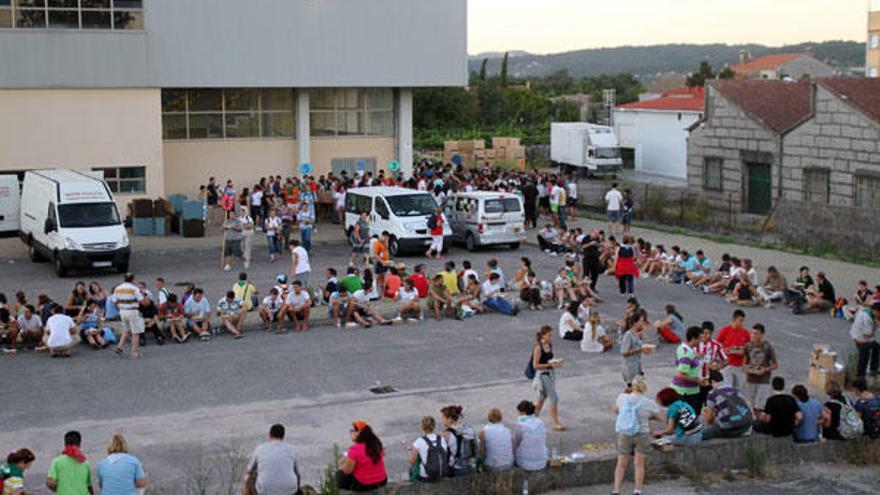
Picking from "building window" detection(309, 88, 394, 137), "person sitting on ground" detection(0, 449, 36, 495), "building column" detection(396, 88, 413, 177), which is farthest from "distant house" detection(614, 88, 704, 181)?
"person sitting on ground" detection(0, 449, 36, 495)

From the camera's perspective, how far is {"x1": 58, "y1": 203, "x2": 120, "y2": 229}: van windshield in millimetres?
28781

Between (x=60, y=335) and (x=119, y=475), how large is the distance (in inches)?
350

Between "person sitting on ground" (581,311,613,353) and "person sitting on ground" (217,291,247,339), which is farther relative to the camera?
"person sitting on ground" (217,291,247,339)

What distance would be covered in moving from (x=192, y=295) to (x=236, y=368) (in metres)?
2.67

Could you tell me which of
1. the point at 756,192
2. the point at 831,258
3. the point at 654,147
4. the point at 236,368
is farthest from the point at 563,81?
the point at 236,368

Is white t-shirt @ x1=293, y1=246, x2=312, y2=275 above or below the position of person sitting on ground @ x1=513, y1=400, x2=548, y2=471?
above

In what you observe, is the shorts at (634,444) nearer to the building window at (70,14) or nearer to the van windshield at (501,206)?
the van windshield at (501,206)

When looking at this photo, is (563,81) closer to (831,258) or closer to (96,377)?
(831,258)

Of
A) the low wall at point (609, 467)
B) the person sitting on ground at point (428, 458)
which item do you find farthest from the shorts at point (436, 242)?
the person sitting on ground at point (428, 458)

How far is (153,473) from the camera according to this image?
14.5m

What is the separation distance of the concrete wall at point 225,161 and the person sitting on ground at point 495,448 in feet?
92.0

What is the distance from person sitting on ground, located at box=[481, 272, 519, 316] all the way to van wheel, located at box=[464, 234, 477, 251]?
799cm

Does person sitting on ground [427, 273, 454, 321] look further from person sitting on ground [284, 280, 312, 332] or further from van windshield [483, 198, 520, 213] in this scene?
van windshield [483, 198, 520, 213]

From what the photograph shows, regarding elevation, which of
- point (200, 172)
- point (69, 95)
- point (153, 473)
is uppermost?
point (69, 95)
